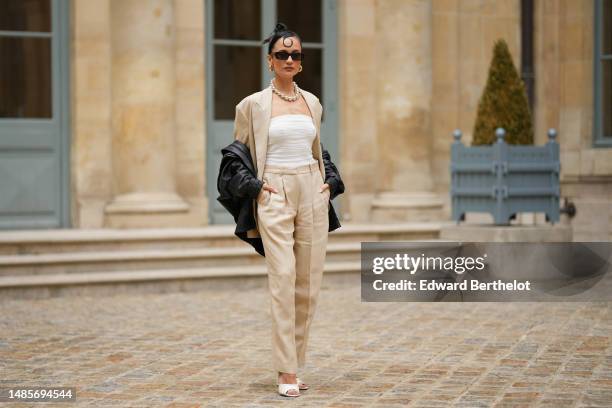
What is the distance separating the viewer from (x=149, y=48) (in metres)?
11.9

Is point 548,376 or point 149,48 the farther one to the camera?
point 149,48

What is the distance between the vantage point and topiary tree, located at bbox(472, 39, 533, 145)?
1191 centimetres

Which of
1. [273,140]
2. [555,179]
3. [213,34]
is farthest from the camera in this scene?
[213,34]

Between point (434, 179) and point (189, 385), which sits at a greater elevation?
point (434, 179)

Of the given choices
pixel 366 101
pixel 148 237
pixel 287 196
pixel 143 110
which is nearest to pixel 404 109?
pixel 366 101

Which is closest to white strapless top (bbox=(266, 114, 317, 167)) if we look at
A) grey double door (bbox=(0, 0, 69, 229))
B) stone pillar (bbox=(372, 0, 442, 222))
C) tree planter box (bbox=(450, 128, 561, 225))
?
tree planter box (bbox=(450, 128, 561, 225))

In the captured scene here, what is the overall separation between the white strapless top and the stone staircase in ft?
16.1

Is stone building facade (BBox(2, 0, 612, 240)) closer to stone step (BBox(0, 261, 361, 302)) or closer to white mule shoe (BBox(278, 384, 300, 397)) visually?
stone step (BBox(0, 261, 361, 302))

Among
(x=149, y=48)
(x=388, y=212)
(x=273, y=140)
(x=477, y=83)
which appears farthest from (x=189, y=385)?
(x=477, y=83)

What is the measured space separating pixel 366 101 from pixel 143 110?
2791 millimetres

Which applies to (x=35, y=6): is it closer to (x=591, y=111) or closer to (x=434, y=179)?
(x=434, y=179)

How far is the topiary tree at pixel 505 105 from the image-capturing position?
1191 centimetres

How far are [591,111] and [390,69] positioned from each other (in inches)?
106

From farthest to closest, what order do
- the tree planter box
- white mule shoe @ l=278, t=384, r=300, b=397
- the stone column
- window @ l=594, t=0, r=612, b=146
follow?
window @ l=594, t=0, r=612, b=146
the stone column
the tree planter box
white mule shoe @ l=278, t=384, r=300, b=397
